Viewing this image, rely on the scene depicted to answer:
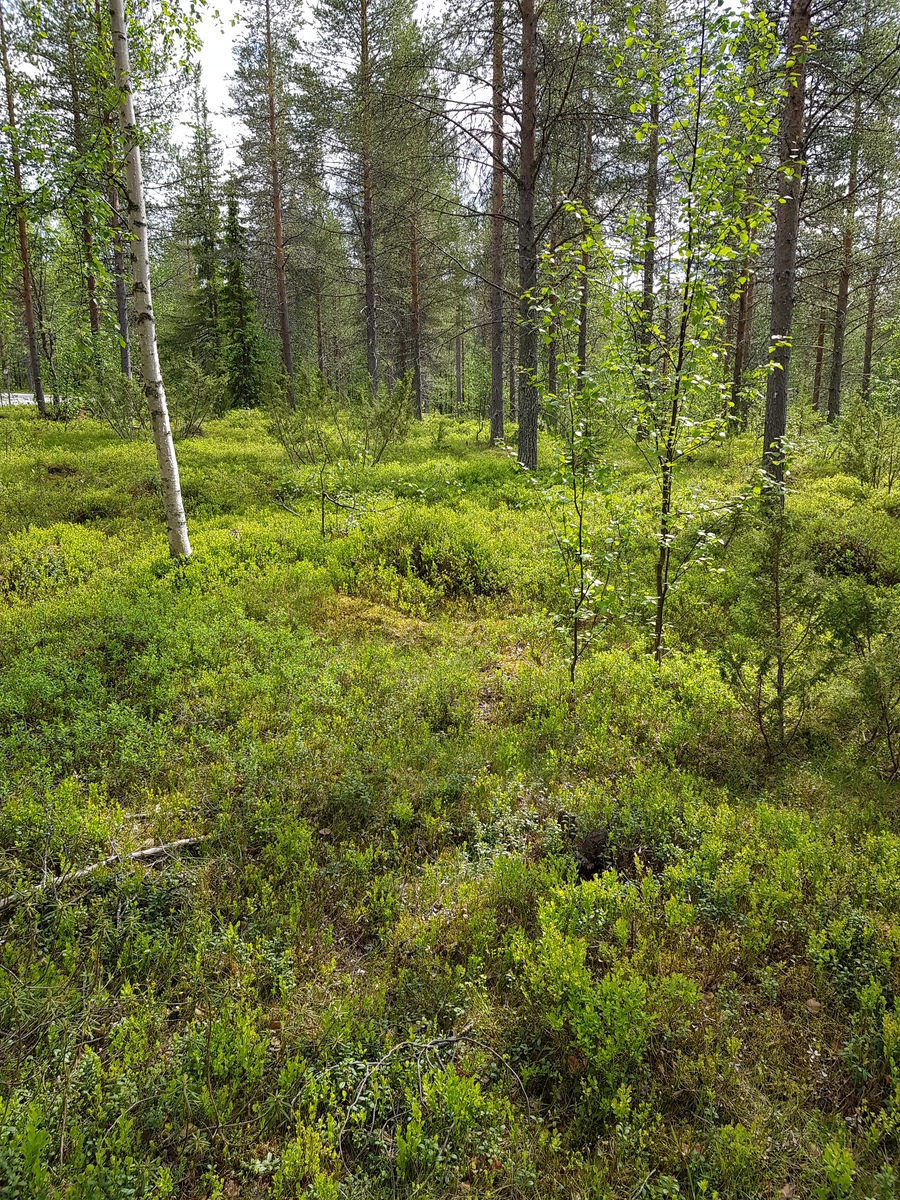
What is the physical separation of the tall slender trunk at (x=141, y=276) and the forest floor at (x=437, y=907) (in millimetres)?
1340

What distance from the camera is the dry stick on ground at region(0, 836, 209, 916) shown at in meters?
3.20

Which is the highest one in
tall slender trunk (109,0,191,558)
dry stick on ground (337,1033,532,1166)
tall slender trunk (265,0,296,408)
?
tall slender trunk (265,0,296,408)

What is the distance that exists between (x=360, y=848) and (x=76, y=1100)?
6.00 feet

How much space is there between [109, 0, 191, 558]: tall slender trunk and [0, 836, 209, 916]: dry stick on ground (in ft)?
16.1

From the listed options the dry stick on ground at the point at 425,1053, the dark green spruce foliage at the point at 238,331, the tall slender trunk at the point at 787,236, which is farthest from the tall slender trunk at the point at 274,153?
the dry stick on ground at the point at 425,1053

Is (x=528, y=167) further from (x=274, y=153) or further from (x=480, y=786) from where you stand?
(x=274, y=153)

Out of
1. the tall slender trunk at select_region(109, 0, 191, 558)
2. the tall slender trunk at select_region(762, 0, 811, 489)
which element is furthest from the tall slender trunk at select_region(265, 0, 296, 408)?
the tall slender trunk at select_region(762, 0, 811, 489)

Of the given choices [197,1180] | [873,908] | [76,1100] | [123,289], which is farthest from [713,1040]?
[123,289]

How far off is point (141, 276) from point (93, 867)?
6.48 meters

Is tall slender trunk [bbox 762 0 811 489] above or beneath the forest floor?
above

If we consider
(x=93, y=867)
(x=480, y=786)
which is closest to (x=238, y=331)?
(x=480, y=786)

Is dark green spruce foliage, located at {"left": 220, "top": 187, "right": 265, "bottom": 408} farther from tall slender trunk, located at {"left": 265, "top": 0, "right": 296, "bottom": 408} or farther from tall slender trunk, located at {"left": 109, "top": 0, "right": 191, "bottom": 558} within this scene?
tall slender trunk, located at {"left": 109, "top": 0, "right": 191, "bottom": 558}

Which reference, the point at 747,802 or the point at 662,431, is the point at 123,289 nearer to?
the point at 662,431

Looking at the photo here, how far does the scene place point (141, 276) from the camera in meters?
6.96
